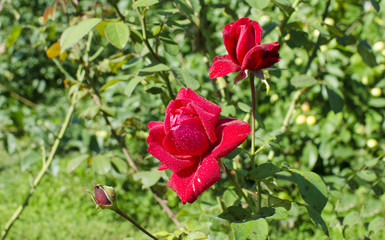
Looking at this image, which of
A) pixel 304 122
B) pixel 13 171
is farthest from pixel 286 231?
pixel 13 171

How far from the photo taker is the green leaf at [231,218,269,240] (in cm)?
72

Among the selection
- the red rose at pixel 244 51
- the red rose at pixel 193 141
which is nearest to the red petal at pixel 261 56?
the red rose at pixel 244 51

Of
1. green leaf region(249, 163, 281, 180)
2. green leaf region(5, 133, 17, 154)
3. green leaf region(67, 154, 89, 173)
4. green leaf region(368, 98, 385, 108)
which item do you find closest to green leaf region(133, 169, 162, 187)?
green leaf region(67, 154, 89, 173)

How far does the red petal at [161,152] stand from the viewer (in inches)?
26.3

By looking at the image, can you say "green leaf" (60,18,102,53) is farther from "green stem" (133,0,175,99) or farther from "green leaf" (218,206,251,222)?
"green leaf" (218,206,251,222)

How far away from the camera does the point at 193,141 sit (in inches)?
25.6

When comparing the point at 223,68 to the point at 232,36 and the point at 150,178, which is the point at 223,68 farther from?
the point at 150,178

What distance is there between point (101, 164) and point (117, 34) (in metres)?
0.55

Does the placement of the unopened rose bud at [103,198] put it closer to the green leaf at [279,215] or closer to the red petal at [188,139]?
the red petal at [188,139]

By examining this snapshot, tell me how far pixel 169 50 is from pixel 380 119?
5.65 ft

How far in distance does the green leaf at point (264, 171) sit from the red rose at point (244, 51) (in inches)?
8.2

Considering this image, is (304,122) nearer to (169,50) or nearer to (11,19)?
(169,50)

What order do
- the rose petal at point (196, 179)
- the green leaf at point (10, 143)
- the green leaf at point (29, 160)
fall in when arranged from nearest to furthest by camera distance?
1. the rose petal at point (196, 179)
2. the green leaf at point (29, 160)
3. the green leaf at point (10, 143)

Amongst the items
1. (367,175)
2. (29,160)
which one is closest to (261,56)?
(367,175)
